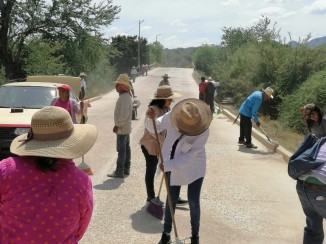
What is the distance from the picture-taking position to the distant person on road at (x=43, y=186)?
6.99 ft

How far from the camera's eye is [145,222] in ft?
17.5

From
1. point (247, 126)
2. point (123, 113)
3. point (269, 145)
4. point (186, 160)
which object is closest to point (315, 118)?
point (186, 160)

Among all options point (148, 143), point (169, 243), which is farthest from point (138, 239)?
point (148, 143)

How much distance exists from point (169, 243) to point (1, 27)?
21.4 meters

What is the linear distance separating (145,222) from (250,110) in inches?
222

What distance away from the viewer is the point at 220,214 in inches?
229

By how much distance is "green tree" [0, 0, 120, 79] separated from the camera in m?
23.0

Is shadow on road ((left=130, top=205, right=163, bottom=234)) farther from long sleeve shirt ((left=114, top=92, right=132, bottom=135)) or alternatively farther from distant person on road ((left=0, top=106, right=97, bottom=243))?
distant person on road ((left=0, top=106, right=97, bottom=243))

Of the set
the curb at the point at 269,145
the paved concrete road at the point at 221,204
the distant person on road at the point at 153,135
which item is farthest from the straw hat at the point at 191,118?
the curb at the point at 269,145

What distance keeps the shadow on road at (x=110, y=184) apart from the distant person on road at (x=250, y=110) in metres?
4.35

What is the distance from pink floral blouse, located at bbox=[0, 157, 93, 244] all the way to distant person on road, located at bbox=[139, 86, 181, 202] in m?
2.98

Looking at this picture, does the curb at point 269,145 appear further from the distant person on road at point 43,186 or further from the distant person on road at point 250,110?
the distant person on road at point 43,186

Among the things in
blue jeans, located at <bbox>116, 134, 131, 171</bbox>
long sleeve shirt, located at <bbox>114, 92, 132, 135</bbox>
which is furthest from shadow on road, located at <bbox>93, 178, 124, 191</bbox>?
long sleeve shirt, located at <bbox>114, 92, 132, 135</bbox>

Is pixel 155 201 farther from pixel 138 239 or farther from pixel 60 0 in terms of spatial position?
pixel 60 0
